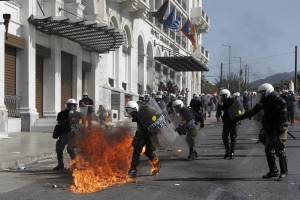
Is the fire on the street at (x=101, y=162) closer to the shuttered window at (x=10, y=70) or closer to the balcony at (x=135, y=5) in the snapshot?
the shuttered window at (x=10, y=70)

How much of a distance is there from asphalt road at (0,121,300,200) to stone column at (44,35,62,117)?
10758 millimetres

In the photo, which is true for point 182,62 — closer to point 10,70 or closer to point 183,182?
point 10,70

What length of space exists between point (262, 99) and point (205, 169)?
2.10 metres

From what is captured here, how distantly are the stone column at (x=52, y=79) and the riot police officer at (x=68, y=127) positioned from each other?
12.3 metres

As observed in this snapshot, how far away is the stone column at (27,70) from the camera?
2162 centimetres

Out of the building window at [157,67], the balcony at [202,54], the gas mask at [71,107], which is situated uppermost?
the balcony at [202,54]

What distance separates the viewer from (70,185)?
9.63 m

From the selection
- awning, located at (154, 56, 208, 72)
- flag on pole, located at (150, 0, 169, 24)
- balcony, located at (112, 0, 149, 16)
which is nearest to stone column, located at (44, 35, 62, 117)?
balcony, located at (112, 0, 149, 16)

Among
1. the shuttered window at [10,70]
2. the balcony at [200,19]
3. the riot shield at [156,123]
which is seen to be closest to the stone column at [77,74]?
the shuttered window at [10,70]

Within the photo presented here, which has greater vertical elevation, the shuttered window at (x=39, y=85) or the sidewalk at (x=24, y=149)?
the shuttered window at (x=39, y=85)

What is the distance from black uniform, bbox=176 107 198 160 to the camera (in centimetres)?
1323

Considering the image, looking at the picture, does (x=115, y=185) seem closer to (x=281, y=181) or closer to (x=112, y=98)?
(x=281, y=181)

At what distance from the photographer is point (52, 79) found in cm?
2439

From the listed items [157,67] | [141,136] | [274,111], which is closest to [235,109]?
[274,111]
